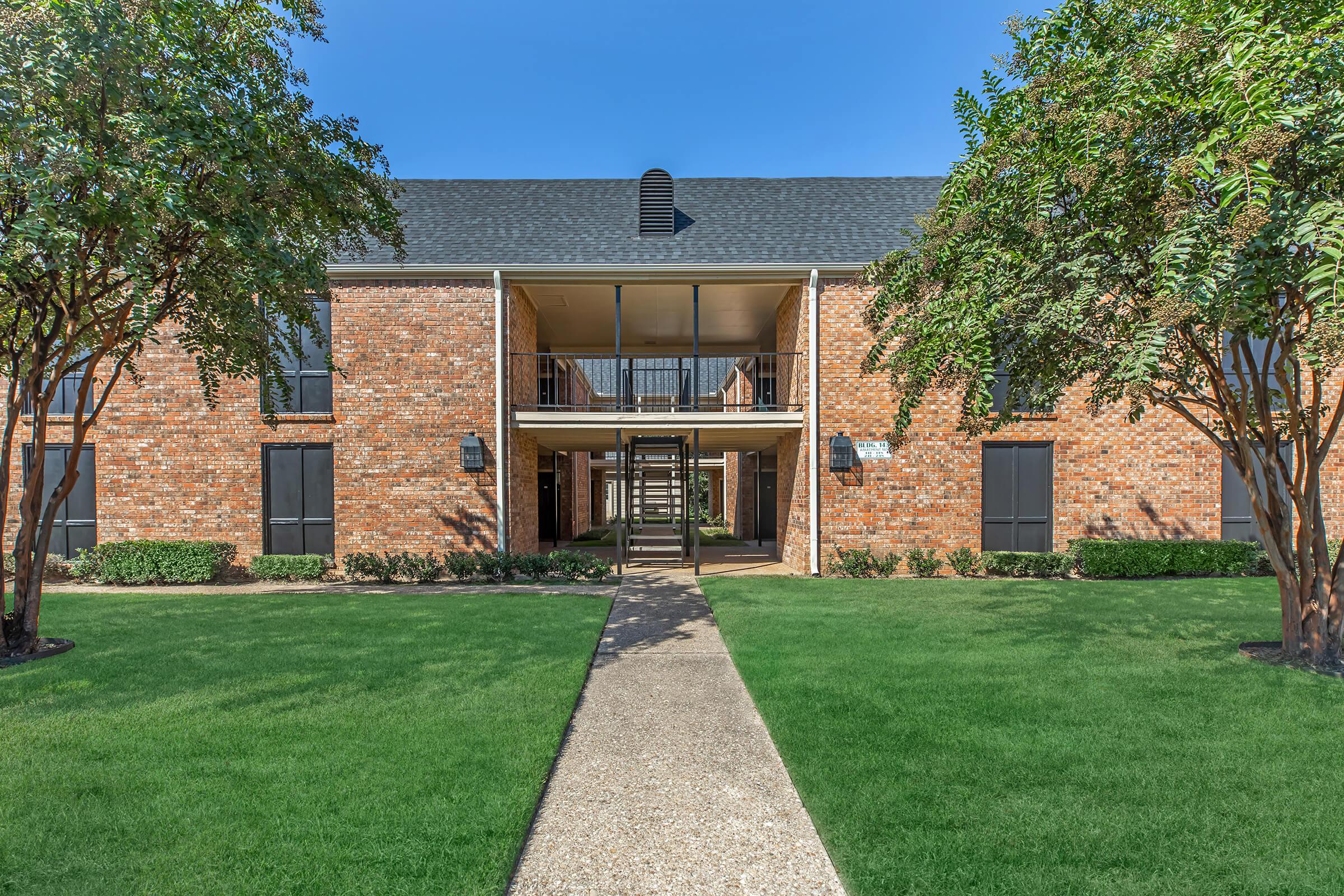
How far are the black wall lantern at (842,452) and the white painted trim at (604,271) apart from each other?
111 inches

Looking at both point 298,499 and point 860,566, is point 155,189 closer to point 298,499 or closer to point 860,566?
point 298,499

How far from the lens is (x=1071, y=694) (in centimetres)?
471

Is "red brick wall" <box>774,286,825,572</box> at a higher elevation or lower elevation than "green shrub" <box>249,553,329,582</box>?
higher

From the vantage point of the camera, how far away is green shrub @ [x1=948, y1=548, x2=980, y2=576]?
1070 cm

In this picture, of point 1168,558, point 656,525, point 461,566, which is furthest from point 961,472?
point 461,566

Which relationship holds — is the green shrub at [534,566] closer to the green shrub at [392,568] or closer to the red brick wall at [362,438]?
the red brick wall at [362,438]

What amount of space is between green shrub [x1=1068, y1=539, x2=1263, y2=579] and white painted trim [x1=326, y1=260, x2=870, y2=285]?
621 cm

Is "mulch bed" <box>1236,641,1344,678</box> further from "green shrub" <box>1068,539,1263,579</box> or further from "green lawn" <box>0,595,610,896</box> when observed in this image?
"green lawn" <box>0,595,610,896</box>

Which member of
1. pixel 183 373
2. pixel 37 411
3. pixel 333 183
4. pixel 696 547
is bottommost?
pixel 696 547

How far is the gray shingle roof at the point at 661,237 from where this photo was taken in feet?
36.6

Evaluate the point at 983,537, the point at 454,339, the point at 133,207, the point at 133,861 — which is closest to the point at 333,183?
the point at 133,207

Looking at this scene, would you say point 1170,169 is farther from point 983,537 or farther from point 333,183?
point 983,537

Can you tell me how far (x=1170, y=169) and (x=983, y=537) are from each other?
7877 millimetres

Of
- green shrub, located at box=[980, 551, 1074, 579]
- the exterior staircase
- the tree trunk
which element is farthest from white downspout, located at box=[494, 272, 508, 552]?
the tree trunk
